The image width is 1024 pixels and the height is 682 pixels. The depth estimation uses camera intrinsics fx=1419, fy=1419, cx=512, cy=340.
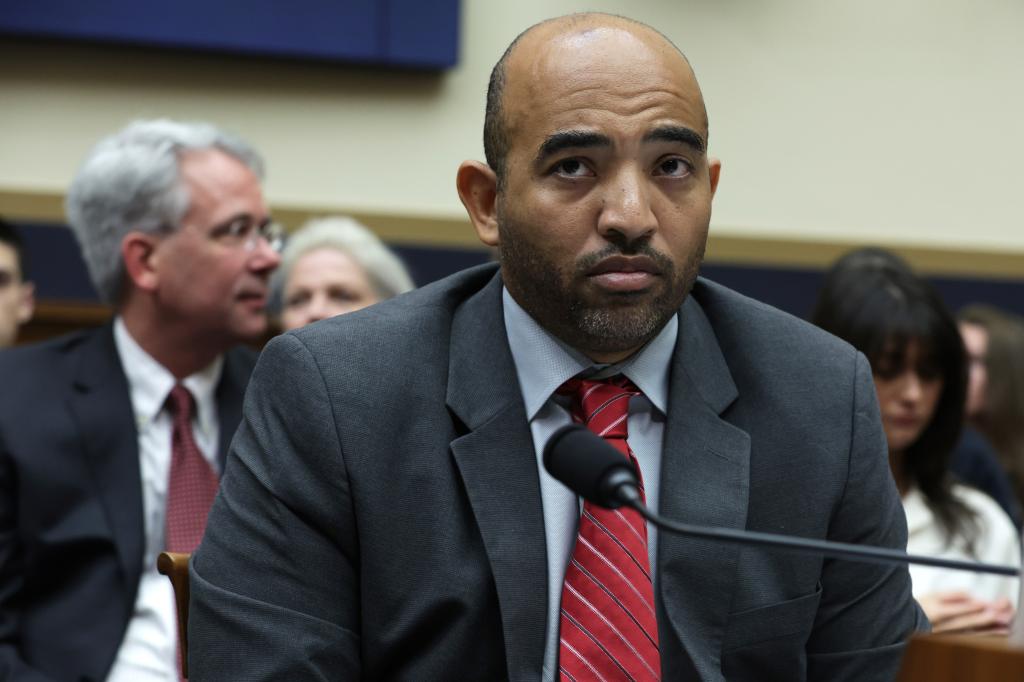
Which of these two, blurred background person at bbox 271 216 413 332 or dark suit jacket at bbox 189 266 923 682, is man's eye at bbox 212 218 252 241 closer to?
blurred background person at bbox 271 216 413 332

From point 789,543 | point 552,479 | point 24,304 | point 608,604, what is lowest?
point 24,304

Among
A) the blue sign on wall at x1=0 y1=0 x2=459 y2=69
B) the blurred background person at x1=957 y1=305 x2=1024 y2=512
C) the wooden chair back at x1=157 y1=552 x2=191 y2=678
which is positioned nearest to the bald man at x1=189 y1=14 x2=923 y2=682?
the wooden chair back at x1=157 y1=552 x2=191 y2=678

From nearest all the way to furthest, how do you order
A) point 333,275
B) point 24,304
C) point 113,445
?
point 113,445, point 333,275, point 24,304

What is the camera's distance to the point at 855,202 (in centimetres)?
443

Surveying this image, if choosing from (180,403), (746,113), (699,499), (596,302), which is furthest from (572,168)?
(746,113)

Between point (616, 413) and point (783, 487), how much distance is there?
203 millimetres

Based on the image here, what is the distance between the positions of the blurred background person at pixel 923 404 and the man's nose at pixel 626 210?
4.68 ft

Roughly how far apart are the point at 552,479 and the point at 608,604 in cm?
14

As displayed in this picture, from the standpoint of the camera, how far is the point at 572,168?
1526 millimetres

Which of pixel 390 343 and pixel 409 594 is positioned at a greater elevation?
pixel 390 343

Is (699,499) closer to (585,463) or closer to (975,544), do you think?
(585,463)

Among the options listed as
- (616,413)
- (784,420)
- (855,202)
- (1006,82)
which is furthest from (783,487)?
(1006,82)

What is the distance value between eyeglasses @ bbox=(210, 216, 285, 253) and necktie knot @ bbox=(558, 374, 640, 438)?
1.40 metres

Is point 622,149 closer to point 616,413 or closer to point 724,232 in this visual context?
point 616,413
